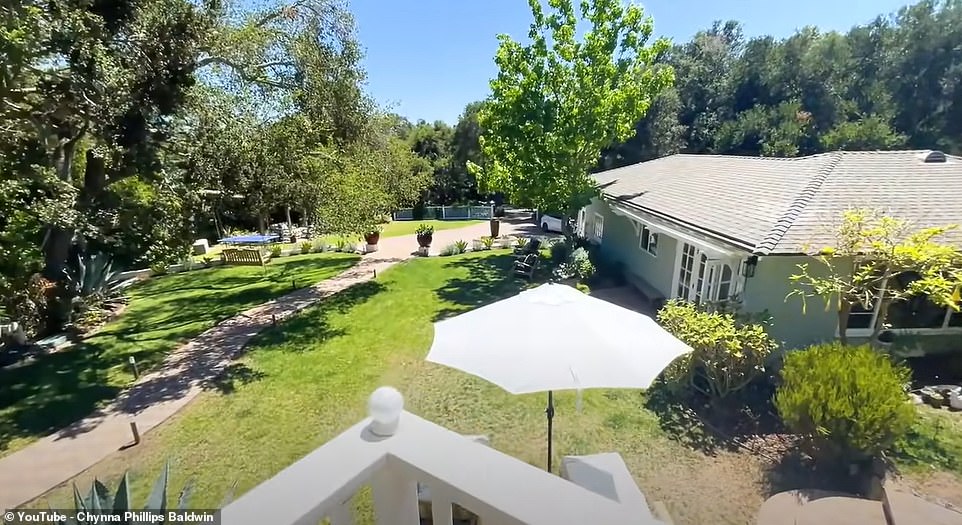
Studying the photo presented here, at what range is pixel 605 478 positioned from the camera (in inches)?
196

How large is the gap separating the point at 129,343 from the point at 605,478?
14767 millimetres

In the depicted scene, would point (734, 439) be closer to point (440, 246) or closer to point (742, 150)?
point (440, 246)

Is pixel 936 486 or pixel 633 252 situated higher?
pixel 633 252

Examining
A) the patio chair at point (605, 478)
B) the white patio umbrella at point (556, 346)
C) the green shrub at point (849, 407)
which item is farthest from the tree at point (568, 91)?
the patio chair at point (605, 478)

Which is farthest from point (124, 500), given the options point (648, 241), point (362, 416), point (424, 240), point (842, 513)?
point (424, 240)

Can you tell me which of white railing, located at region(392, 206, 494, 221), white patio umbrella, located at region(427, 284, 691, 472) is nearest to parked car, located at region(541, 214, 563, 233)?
white railing, located at region(392, 206, 494, 221)

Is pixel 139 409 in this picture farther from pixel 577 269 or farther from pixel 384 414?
pixel 577 269

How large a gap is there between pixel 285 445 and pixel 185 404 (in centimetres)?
348

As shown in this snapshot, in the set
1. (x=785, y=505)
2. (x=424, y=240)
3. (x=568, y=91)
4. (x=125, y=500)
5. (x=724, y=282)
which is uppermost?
(x=568, y=91)

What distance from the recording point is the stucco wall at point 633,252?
607 inches

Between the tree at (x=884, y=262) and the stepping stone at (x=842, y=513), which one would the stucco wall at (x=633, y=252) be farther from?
the stepping stone at (x=842, y=513)

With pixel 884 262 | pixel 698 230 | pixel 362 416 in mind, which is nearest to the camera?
pixel 884 262

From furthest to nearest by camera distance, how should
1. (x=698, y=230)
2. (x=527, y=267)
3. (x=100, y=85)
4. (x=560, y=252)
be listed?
(x=560, y=252) → (x=527, y=267) → (x=698, y=230) → (x=100, y=85)

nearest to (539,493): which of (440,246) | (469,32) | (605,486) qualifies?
(605,486)
